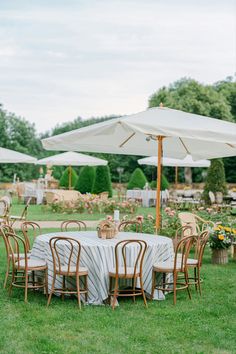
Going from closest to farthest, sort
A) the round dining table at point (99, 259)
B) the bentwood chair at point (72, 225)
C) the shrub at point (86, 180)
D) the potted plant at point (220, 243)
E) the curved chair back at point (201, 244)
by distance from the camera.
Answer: the round dining table at point (99, 259), the curved chair back at point (201, 244), the bentwood chair at point (72, 225), the potted plant at point (220, 243), the shrub at point (86, 180)

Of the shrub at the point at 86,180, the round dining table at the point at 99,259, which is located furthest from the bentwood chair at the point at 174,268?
the shrub at the point at 86,180

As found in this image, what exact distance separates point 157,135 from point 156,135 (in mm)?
44

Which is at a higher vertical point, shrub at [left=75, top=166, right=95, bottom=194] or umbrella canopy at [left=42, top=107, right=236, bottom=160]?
umbrella canopy at [left=42, top=107, right=236, bottom=160]

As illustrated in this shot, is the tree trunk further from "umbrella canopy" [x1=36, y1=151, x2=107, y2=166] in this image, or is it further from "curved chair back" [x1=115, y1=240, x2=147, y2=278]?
"curved chair back" [x1=115, y1=240, x2=147, y2=278]

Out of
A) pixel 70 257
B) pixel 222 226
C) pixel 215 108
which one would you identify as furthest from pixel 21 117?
pixel 70 257

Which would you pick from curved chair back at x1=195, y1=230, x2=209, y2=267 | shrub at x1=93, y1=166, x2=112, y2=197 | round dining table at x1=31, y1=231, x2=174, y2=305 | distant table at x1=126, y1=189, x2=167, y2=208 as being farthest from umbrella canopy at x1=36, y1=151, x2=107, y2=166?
round dining table at x1=31, y1=231, x2=174, y2=305

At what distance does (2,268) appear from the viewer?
349 inches

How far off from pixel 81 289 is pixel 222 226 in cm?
397

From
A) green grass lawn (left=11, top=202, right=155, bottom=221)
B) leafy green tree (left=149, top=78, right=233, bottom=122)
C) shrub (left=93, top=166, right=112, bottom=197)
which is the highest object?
leafy green tree (left=149, top=78, right=233, bottom=122)

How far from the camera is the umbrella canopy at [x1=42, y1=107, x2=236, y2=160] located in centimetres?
709

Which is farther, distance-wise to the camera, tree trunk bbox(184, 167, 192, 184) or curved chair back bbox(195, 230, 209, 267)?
tree trunk bbox(184, 167, 192, 184)

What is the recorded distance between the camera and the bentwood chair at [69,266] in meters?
6.54

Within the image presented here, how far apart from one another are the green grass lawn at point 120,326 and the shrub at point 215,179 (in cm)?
1578

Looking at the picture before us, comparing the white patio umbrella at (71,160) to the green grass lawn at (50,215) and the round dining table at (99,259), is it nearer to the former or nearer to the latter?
the green grass lawn at (50,215)
